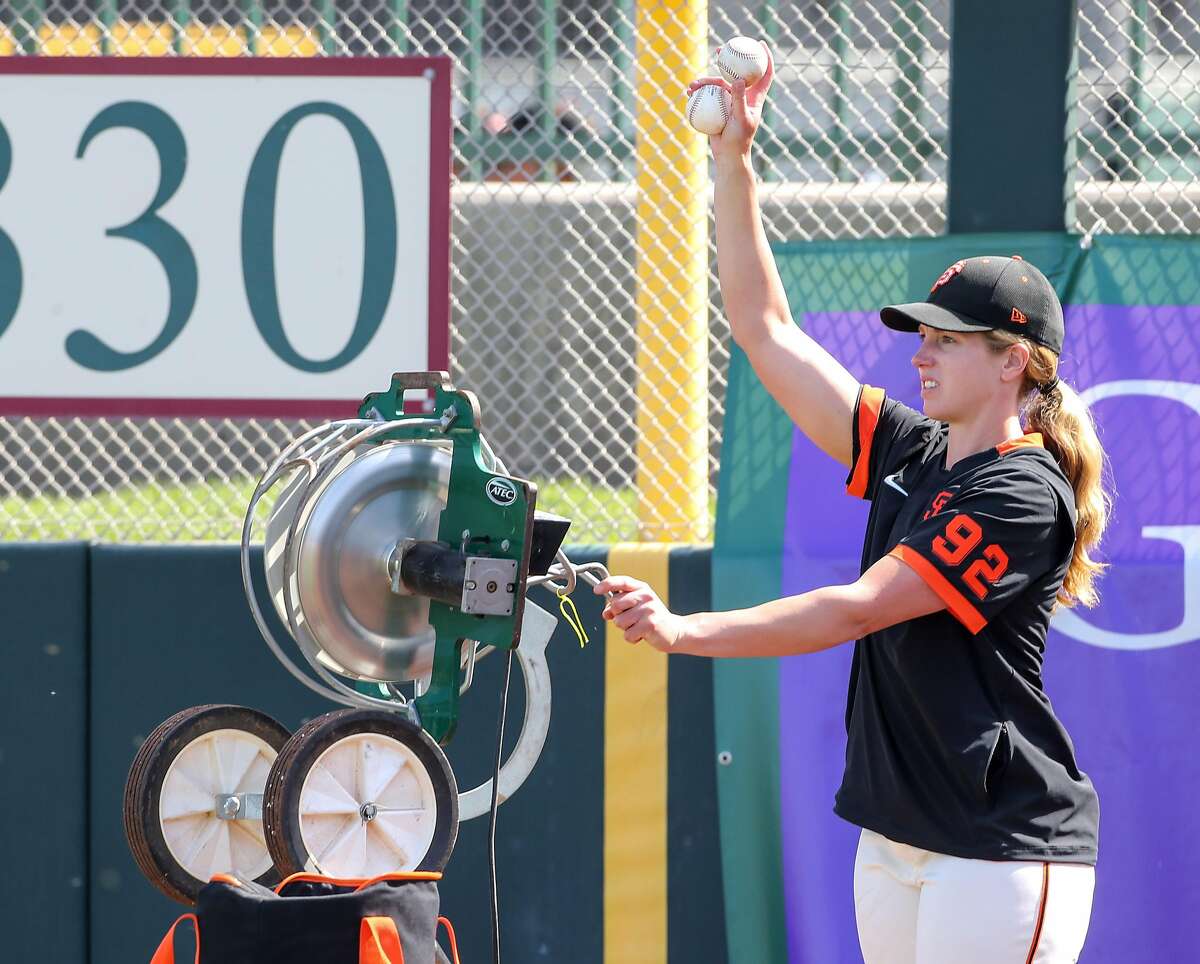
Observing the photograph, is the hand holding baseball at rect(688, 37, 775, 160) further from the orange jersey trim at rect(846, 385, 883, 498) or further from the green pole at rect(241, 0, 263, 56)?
the green pole at rect(241, 0, 263, 56)

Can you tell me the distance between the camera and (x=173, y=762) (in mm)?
2504

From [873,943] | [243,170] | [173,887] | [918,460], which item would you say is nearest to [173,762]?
[173,887]

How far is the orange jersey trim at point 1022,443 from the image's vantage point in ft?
8.18

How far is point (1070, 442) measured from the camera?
2562 mm

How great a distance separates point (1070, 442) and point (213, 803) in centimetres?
157

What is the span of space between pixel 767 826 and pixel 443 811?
4.33 ft

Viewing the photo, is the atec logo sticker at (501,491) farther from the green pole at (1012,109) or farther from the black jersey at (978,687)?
the green pole at (1012,109)

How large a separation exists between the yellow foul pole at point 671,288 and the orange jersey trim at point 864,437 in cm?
110

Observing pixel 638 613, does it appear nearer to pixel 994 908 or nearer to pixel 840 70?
pixel 994 908

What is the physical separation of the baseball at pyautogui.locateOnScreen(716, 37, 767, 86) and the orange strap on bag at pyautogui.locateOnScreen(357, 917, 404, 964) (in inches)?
61.3

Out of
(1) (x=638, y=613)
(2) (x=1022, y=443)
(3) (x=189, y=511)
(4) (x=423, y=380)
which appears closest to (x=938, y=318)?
(2) (x=1022, y=443)

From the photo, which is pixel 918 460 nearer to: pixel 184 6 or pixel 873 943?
pixel 873 943

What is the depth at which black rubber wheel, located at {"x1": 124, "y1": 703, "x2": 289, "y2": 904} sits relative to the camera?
2492 millimetres

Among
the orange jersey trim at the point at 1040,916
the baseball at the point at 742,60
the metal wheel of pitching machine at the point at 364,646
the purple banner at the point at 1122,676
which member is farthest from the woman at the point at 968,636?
the purple banner at the point at 1122,676
